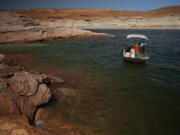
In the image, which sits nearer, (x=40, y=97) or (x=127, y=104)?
(x=40, y=97)

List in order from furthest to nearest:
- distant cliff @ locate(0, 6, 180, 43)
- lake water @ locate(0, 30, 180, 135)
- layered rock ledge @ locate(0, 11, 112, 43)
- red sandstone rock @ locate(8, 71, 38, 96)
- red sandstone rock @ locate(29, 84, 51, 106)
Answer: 1. distant cliff @ locate(0, 6, 180, 43)
2. layered rock ledge @ locate(0, 11, 112, 43)
3. red sandstone rock @ locate(29, 84, 51, 106)
4. red sandstone rock @ locate(8, 71, 38, 96)
5. lake water @ locate(0, 30, 180, 135)

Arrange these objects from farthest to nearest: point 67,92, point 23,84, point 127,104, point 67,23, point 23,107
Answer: point 67,23
point 67,92
point 127,104
point 23,84
point 23,107

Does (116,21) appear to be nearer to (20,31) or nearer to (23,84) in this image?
(20,31)

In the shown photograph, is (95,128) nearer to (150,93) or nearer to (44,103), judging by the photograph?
(44,103)

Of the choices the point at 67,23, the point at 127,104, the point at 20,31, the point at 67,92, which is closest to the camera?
the point at 127,104

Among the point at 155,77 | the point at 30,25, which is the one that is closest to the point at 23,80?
the point at 155,77

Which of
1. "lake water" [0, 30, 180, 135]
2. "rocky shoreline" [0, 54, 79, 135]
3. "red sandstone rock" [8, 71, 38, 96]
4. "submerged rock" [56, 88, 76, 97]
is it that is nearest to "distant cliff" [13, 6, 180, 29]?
"lake water" [0, 30, 180, 135]

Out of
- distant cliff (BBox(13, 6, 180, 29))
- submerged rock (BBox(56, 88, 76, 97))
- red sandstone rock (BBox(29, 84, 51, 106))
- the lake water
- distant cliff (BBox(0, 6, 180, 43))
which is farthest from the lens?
distant cliff (BBox(13, 6, 180, 29))

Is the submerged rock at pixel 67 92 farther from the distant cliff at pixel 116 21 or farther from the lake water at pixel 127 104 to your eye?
the distant cliff at pixel 116 21

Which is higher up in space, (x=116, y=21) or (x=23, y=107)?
(x=116, y=21)

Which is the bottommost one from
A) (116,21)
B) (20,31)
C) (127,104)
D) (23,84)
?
(127,104)

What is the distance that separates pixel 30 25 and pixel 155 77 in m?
32.6

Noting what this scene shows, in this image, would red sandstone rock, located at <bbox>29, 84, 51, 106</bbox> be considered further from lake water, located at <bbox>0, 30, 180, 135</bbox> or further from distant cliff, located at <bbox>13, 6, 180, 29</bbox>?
distant cliff, located at <bbox>13, 6, 180, 29</bbox>

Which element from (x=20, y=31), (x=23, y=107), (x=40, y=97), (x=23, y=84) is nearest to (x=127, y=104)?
(x=40, y=97)
